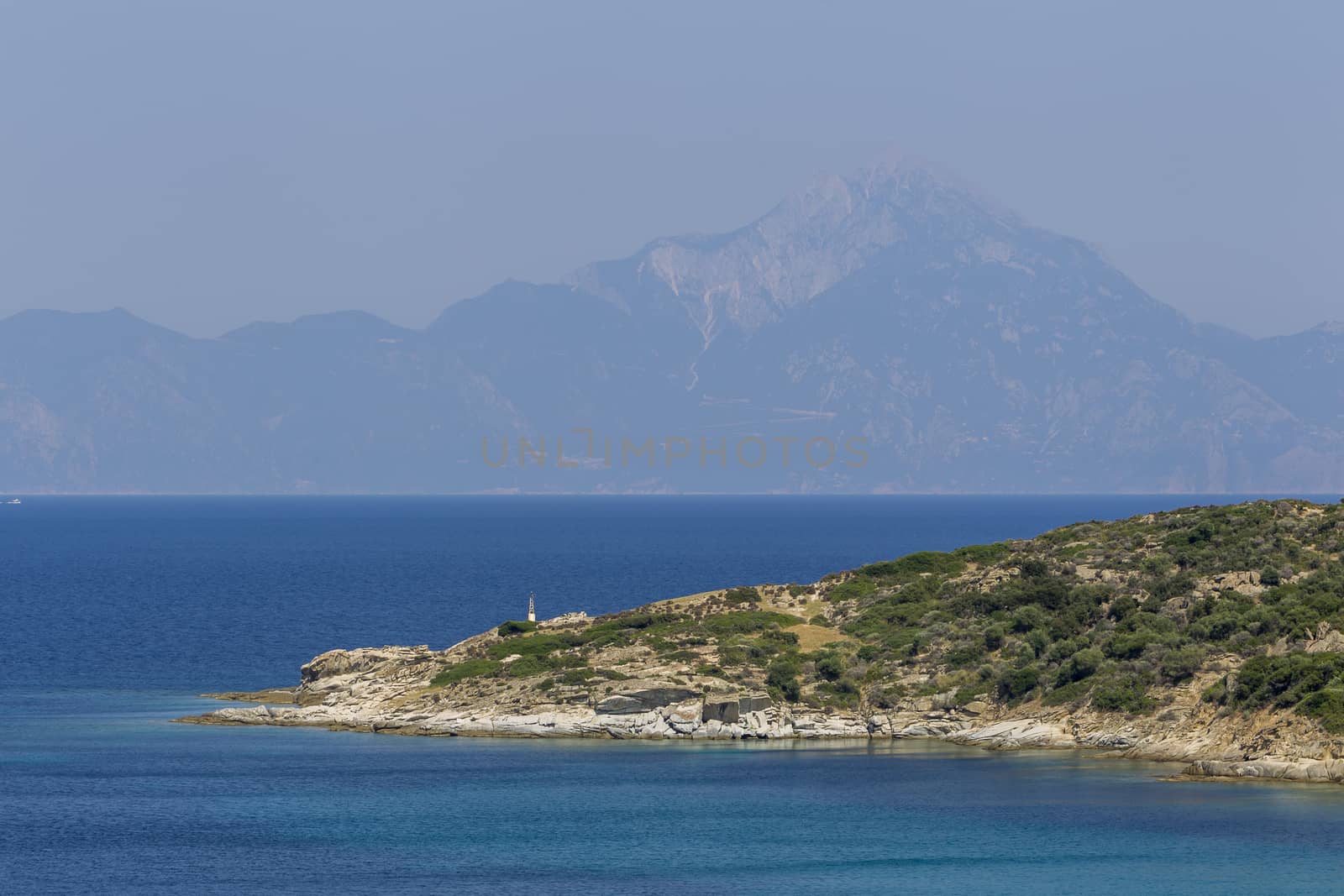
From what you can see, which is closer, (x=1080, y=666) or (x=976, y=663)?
(x=1080, y=666)

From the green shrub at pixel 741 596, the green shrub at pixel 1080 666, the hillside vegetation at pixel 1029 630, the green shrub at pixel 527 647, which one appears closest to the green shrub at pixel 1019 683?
the hillside vegetation at pixel 1029 630

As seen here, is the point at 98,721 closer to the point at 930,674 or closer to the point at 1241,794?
the point at 930,674

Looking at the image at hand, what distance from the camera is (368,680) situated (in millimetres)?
107875

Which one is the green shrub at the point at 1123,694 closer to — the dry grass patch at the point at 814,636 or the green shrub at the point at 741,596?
the dry grass patch at the point at 814,636

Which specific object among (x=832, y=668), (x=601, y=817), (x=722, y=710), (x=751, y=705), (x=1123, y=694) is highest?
(x=832, y=668)

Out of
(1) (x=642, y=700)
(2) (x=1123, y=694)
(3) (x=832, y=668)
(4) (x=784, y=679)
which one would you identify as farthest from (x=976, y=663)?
(1) (x=642, y=700)

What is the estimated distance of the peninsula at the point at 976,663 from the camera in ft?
283

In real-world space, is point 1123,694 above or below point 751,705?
above

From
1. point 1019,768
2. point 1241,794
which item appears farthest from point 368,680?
point 1241,794

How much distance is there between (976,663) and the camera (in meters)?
98.5

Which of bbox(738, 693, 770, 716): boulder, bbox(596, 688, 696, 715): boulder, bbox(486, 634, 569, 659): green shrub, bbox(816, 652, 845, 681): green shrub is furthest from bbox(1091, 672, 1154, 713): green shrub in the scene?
bbox(486, 634, 569, 659): green shrub

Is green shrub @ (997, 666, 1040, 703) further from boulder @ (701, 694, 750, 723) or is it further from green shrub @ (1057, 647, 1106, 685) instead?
boulder @ (701, 694, 750, 723)

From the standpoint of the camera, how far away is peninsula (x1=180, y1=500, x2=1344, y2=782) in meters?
86.2

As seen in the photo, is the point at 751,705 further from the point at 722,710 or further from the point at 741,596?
the point at 741,596
